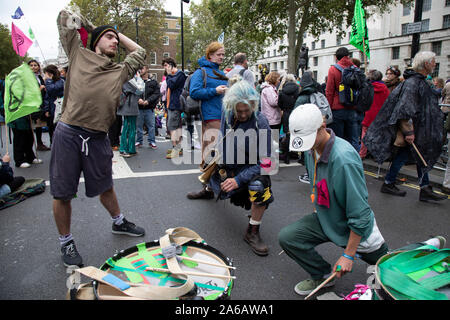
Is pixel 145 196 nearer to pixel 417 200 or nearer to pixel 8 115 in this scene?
pixel 8 115

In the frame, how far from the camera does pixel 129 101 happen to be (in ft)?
23.4

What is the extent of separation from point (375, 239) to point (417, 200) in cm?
301

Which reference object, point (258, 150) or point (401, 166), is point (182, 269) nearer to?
point (258, 150)

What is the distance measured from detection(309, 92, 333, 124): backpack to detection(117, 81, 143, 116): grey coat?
405 centimetres

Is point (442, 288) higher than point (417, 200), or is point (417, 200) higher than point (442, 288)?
point (442, 288)

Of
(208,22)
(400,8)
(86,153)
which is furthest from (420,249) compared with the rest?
(208,22)

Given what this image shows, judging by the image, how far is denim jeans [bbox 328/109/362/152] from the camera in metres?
5.29

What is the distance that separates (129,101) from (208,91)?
3.22 meters

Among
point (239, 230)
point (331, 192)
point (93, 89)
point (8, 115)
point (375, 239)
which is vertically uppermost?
point (93, 89)

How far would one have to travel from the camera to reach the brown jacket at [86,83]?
8.64ft

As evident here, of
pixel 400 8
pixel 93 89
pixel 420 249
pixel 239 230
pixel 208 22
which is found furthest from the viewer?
pixel 208 22

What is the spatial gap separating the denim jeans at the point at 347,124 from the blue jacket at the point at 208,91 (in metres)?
2.09

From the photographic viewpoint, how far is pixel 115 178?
557cm

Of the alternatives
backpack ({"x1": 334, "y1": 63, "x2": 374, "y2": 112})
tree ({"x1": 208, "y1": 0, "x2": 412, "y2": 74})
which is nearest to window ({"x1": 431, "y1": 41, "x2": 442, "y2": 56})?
tree ({"x1": 208, "y1": 0, "x2": 412, "y2": 74})
